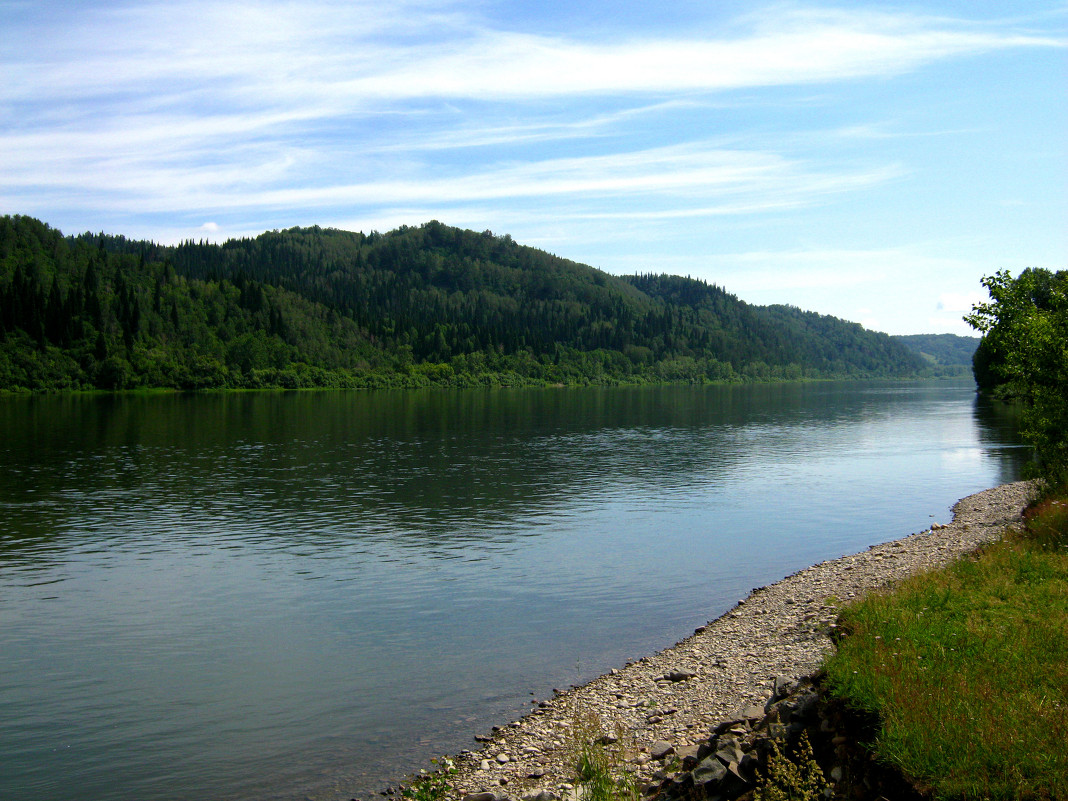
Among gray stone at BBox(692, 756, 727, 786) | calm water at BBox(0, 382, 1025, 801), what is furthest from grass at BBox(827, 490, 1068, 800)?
calm water at BBox(0, 382, 1025, 801)

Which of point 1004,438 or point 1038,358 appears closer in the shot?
point 1038,358

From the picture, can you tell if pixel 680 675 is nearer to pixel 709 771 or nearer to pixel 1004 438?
pixel 709 771

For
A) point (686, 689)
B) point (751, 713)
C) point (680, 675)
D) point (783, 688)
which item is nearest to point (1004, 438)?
point (680, 675)

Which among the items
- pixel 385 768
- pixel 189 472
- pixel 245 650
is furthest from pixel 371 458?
pixel 385 768

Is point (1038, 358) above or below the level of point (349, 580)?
above

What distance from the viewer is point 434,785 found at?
48.8 feet

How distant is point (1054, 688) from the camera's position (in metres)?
12.5

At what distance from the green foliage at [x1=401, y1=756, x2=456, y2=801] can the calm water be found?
2.62 feet

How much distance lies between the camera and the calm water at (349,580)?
17.7 m

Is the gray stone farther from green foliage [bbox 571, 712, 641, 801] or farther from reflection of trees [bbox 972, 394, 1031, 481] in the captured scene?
reflection of trees [bbox 972, 394, 1031, 481]

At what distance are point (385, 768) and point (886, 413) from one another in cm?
13961

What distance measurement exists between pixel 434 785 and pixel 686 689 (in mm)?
6771

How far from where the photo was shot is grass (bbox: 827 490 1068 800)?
10.6 meters

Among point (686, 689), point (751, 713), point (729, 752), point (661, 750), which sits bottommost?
point (686, 689)
